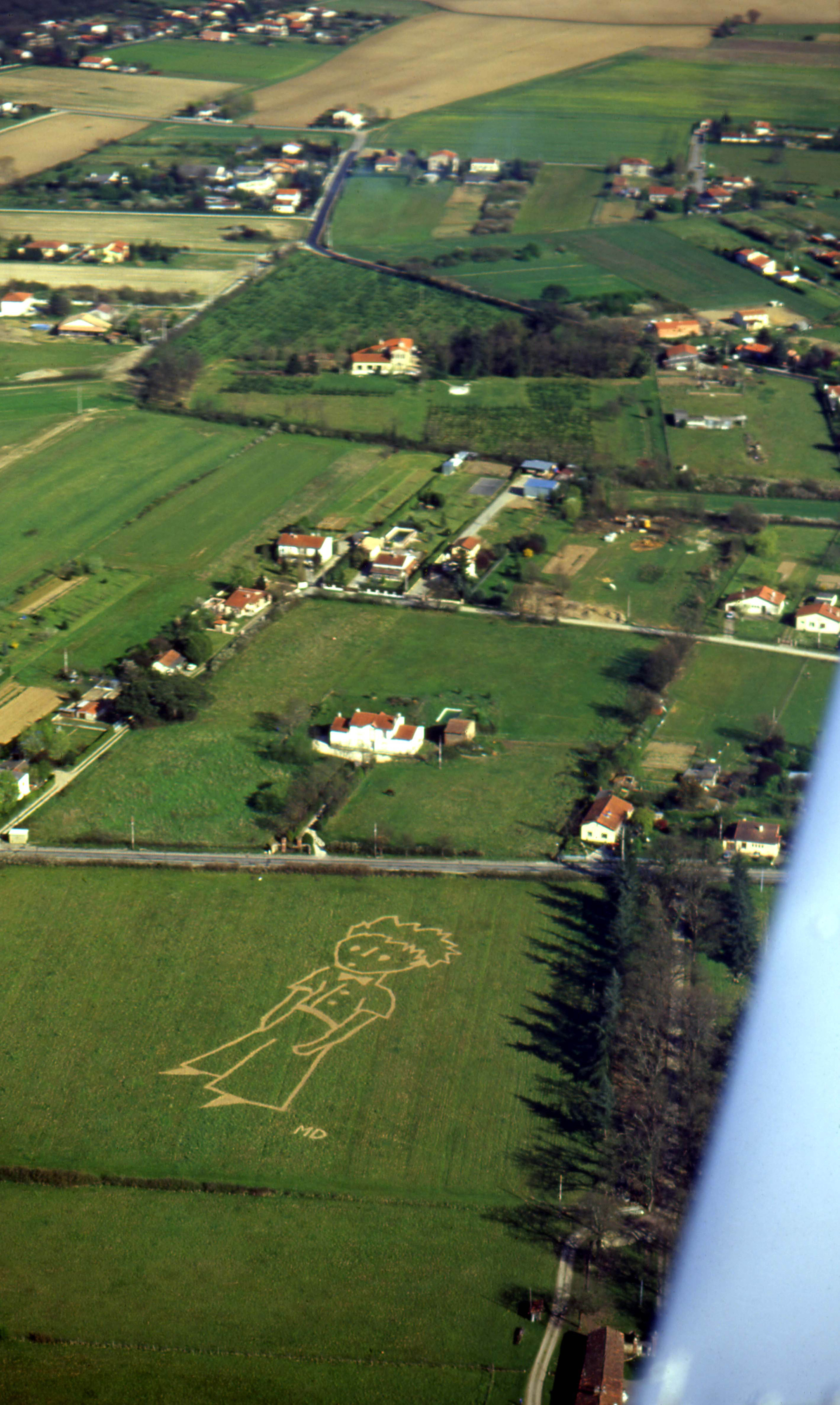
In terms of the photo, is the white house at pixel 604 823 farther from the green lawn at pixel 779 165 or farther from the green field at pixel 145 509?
the green lawn at pixel 779 165

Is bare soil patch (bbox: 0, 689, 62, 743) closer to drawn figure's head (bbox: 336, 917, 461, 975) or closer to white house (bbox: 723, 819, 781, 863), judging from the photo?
drawn figure's head (bbox: 336, 917, 461, 975)

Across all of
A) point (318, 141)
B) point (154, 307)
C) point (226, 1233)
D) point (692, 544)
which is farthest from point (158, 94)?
point (226, 1233)

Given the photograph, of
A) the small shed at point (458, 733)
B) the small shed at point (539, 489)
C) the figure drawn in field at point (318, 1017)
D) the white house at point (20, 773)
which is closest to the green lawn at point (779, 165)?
the small shed at point (539, 489)

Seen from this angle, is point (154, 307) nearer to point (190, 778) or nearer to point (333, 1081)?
point (190, 778)

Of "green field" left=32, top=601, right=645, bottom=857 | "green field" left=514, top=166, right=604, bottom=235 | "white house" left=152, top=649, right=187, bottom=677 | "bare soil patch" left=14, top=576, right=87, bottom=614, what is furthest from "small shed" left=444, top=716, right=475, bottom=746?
"green field" left=514, top=166, right=604, bottom=235

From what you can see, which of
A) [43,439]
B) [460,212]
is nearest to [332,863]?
[43,439]

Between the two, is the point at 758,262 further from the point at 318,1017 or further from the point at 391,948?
the point at 318,1017
